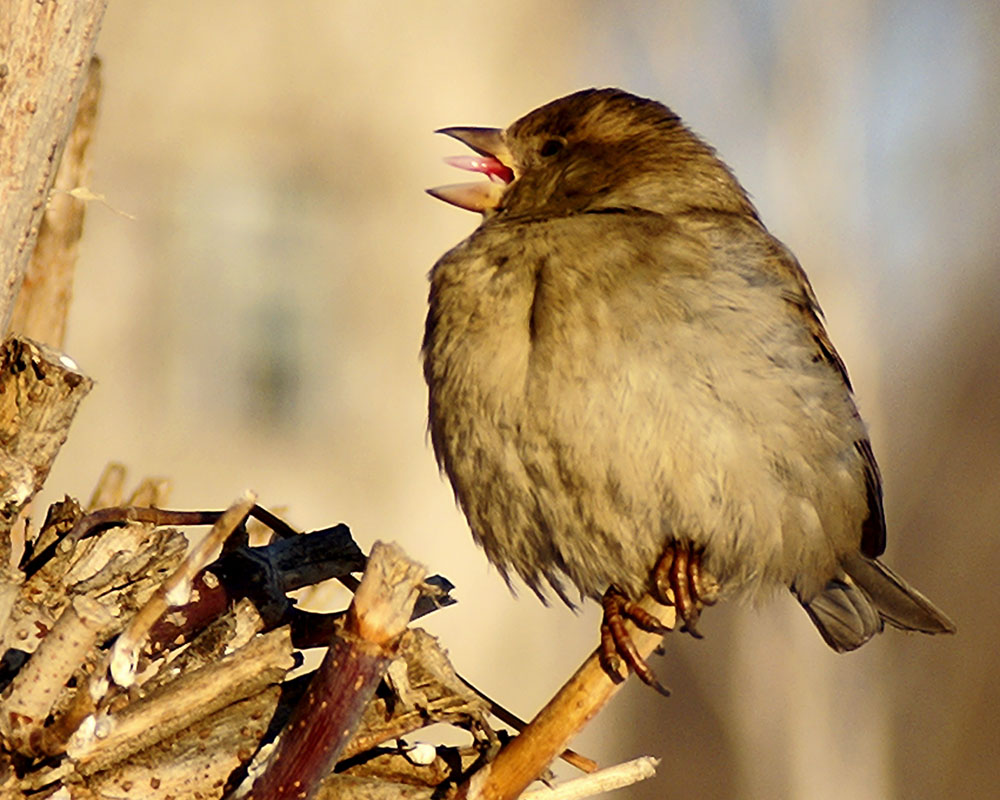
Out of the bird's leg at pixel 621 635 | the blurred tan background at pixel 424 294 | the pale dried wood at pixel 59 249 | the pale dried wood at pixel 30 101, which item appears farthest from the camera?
the blurred tan background at pixel 424 294

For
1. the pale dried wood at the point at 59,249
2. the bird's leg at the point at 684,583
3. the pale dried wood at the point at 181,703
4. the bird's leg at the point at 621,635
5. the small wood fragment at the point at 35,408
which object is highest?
the pale dried wood at the point at 59,249

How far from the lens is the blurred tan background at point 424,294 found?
4.34m

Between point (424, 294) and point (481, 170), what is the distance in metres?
2.01

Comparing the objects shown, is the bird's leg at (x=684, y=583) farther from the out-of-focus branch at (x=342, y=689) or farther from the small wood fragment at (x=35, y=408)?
the small wood fragment at (x=35, y=408)

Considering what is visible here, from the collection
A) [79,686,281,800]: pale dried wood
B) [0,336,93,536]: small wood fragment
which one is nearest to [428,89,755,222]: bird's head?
[0,336,93,536]: small wood fragment

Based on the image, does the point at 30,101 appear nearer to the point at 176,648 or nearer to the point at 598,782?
the point at 176,648

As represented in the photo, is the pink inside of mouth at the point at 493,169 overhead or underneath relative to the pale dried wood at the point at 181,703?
overhead

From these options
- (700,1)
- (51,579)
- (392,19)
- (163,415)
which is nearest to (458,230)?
(392,19)

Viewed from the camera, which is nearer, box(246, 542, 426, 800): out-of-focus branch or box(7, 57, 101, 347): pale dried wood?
box(246, 542, 426, 800): out-of-focus branch

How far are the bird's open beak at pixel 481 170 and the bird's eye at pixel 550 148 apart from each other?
62 millimetres

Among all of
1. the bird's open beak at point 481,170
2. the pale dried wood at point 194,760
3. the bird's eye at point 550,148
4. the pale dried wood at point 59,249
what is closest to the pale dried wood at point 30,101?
the pale dried wood at point 59,249

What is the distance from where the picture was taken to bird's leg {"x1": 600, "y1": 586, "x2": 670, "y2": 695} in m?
2.01

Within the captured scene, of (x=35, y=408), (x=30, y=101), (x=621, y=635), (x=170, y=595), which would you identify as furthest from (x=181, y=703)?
(x=30, y=101)

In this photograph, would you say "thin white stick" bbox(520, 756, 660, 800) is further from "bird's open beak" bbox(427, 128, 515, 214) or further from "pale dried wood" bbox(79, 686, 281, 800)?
"bird's open beak" bbox(427, 128, 515, 214)
